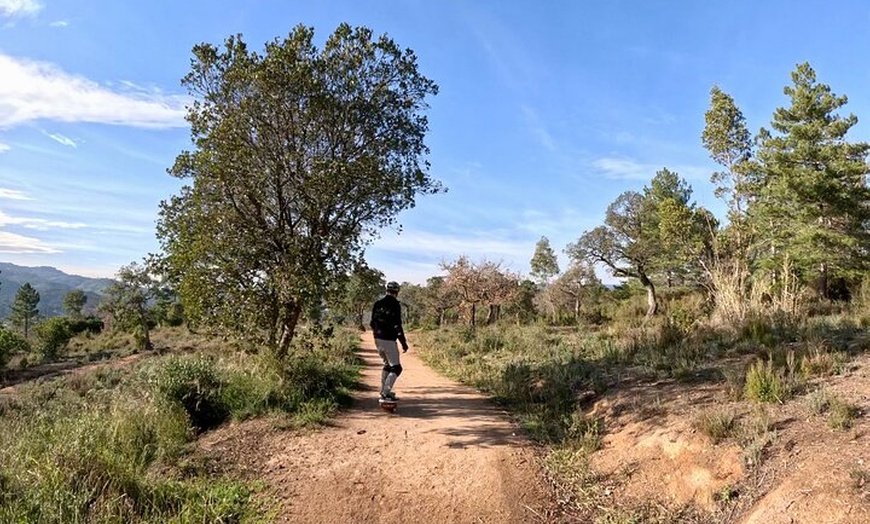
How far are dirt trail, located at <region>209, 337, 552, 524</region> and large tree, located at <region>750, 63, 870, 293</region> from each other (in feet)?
59.0

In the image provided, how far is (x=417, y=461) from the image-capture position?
19.4 feet

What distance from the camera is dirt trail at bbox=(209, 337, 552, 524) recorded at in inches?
192

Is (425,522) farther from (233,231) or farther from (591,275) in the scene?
(591,275)

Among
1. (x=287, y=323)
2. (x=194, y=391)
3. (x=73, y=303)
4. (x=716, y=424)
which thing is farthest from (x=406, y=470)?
(x=73, y=303)

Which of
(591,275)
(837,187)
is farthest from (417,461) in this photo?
(591,275)

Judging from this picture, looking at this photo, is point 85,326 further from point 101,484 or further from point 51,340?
point 101,484

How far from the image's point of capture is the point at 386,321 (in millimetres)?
8102

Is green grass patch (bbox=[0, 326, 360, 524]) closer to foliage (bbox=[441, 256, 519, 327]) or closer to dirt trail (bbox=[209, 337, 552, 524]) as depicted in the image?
dirt trail (bbox=[209, 337, 552, 524])

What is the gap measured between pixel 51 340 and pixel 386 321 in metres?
40.2

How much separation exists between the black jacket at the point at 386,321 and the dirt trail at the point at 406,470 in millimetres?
1250

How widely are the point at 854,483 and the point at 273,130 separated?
8.59 m

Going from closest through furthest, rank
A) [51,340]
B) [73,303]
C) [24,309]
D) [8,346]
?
[8,346] < [51,340] < [73,303] < [24,309]

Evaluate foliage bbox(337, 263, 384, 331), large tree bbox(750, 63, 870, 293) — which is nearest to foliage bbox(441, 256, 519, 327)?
large tree bbox(750, 63, 870, 293)

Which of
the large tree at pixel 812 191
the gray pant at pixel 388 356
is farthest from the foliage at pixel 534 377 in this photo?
the large tree at pixel 812 191
